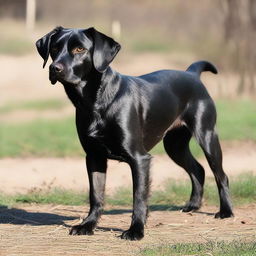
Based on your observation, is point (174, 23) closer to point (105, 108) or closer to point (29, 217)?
point (29, 217)

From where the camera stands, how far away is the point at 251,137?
41.3ft

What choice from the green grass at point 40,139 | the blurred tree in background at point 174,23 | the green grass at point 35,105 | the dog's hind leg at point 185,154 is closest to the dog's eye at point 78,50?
the dog's hind leg at point 185,154

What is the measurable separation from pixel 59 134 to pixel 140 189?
768 centimetres

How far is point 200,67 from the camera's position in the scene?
776 centimetres

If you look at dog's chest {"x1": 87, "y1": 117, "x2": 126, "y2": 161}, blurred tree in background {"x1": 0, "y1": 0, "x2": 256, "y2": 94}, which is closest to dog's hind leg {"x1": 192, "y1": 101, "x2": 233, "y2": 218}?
dog's chest {"x1": 87, "y1": 117, "x2": 126, "y2": 161}

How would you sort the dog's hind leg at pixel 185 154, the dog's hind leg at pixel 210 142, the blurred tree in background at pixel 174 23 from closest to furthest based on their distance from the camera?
1. the dog's hind leg at pixel 210 142
2. the dog's hind leg at pixel 185 154
3. the blurred tree in background at pixel 174 23

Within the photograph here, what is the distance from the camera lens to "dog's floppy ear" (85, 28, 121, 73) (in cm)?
573

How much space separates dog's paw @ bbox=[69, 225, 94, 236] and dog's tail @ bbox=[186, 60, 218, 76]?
2.40 m

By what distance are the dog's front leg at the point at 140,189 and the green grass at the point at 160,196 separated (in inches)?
64.5

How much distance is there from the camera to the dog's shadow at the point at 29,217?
258 inches

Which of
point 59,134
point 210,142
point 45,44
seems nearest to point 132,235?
point 45,44

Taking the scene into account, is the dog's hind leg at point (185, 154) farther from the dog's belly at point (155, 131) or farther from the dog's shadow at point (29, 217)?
the dog's shadow at point (29, 217)

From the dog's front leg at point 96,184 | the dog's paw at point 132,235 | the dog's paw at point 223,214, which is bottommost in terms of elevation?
the dog's paw at point 223,214

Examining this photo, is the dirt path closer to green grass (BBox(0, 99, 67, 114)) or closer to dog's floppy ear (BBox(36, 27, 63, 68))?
dog's floppy ear (BBox(36, 27, 63, 68))
